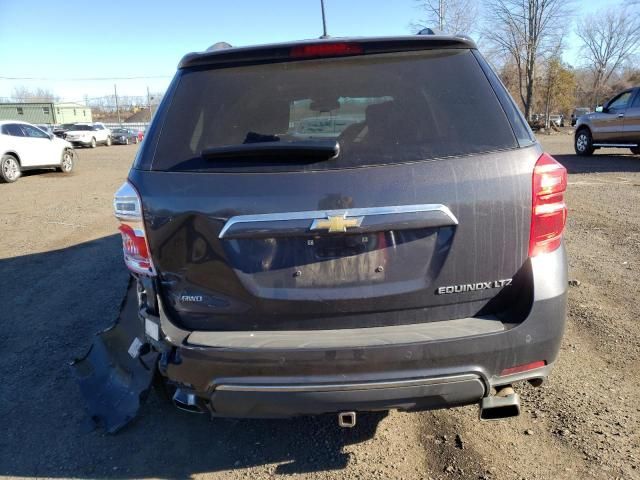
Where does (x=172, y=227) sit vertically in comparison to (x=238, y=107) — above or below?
below

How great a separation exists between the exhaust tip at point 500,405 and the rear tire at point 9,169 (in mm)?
15858

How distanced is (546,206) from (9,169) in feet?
53.0

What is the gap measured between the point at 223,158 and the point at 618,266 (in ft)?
15.5

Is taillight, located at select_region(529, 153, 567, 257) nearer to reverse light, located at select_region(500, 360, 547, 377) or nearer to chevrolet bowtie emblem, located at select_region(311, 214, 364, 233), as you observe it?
reverse light, located at select_region(500, 360, 547, 377)

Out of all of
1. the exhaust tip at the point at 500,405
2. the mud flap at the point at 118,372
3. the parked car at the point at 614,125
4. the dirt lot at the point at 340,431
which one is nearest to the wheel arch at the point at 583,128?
the parked car at the point at 614,125

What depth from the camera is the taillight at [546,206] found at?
209 centimetres

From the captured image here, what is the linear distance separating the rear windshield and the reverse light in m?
0.93

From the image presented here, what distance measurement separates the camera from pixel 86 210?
977 centimetres

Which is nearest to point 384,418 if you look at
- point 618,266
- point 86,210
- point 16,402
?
point 16,402

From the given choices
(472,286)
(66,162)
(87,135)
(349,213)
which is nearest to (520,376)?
(472,286)

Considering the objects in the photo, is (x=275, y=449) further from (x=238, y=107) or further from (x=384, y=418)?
(x=238, y=107)

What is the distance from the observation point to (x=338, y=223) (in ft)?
6.40

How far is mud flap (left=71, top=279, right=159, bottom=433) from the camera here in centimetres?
266

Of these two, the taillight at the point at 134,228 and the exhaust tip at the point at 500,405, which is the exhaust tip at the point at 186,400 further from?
the exhaust tip at the point at 500,405
